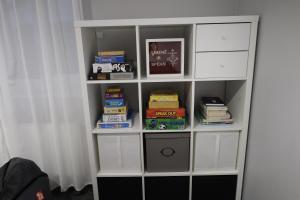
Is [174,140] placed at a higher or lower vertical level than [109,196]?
higher

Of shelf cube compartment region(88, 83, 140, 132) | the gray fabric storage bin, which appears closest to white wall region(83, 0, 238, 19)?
shelf cube compartment region(88, 83, 140, 132)

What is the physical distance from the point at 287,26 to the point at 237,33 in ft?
0.96

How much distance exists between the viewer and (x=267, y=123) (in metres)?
1.31

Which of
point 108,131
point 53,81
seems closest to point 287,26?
point 108,131

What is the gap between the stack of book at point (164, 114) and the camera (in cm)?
153

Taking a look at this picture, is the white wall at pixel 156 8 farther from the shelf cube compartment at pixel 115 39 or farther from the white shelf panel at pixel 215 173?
the white shelf panel at pixel 215 173

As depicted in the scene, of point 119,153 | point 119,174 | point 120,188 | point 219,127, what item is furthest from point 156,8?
point 120,188

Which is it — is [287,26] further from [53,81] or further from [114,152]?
[53,81]

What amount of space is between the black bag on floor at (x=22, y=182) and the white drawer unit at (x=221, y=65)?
132 cm

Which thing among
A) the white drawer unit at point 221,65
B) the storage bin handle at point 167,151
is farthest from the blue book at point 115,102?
the white drawer unit at point 221,65

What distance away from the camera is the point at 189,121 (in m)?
1.61

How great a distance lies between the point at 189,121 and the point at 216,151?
0.94 ft

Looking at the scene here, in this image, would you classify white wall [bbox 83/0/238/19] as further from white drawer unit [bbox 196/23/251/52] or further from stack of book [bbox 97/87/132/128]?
stack of book [bbox 97/87/132/128]

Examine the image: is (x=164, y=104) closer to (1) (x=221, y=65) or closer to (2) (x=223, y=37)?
(1) (x=221, y=65)
